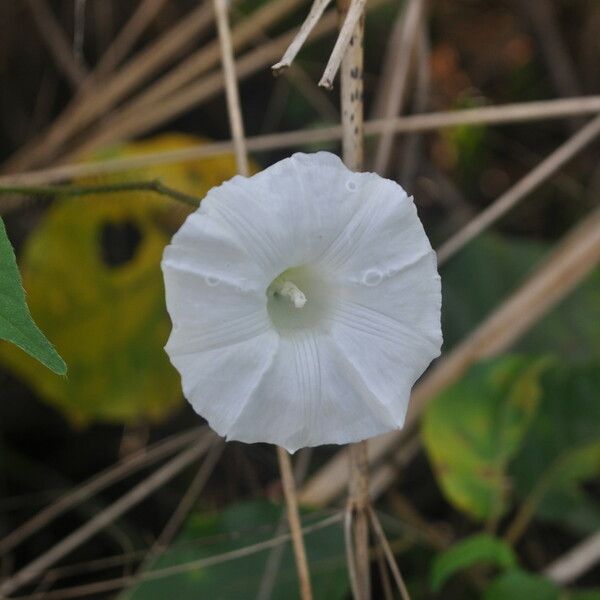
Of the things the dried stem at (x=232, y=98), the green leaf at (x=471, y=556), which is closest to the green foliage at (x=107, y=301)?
the dried stem at (x=232, y=98)

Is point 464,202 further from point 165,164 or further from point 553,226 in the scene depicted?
point 165,164

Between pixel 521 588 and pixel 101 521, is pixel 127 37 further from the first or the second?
pixel 521 588

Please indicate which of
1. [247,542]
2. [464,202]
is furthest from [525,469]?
[464,202]

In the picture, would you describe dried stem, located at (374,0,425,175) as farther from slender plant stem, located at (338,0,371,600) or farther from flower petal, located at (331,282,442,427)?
flower petal, located at (331,282,442,427)

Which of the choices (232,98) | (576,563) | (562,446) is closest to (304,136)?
(232,98)

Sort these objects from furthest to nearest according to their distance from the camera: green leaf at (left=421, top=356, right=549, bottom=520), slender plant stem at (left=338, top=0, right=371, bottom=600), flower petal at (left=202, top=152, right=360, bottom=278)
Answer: green leaf at (left=421, top=356, right=549, bottom=520)
slender plant stem at (left=338, top=0, right=371, bottom=600)
flower petal at (left=202, top=152, right=360, bottom=278)

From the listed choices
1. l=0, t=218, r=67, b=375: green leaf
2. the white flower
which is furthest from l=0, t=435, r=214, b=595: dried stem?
l=0, t=218, r=67, b=375: green leaf

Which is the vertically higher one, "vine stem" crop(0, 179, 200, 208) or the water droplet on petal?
"vine stem" crop(0, 179, 200, 208)
